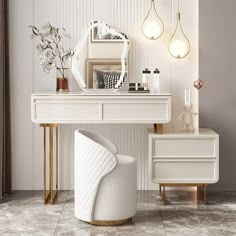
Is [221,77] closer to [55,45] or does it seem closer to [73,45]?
[73,45]

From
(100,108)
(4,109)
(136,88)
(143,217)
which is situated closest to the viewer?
(143,217)

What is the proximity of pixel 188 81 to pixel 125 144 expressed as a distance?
757mm

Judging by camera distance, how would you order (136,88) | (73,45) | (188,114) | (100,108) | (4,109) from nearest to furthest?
(100,108), (136,88), (188,114), (4,109), (73,45)

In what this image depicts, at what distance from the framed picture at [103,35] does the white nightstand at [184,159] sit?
949mm

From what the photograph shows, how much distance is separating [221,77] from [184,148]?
803 millimetres

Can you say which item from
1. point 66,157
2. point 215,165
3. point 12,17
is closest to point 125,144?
point 66,157

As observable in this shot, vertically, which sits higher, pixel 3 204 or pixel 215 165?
pixel 215 165

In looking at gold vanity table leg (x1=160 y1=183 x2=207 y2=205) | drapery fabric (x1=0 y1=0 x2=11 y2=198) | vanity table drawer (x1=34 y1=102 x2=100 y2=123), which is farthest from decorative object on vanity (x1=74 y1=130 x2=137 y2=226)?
drapery fabric (x1=0 y1=0 x2=11 y2=198)

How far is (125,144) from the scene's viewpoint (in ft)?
16.7

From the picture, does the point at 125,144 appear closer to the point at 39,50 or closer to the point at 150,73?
the point at 150,73

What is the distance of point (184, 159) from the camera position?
4.51 m

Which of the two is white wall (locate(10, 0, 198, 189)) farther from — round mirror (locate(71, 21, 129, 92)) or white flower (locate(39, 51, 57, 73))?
white flower (locate(39, 51, 57, 73))

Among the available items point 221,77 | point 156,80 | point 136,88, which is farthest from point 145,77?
point 221,77

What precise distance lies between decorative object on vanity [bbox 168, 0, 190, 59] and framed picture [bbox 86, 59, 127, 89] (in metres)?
0.47
